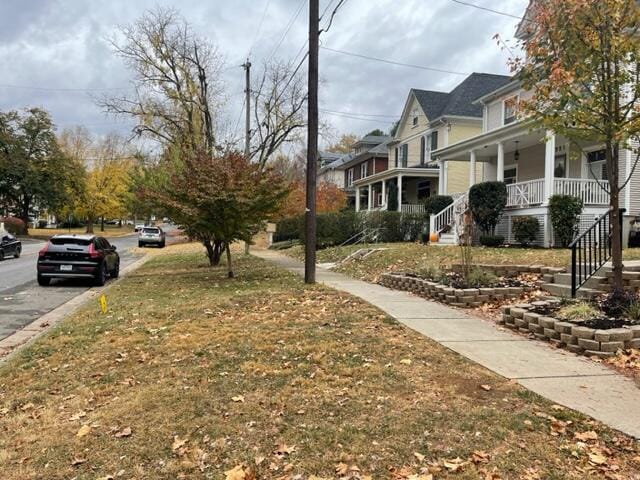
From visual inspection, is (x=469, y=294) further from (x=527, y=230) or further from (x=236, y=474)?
(x=527, y=230)

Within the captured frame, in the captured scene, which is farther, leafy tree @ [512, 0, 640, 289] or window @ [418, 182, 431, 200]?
window @ [418, 182, 431, 200]

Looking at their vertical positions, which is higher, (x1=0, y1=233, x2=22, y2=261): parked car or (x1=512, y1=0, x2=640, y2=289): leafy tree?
(x1=512, y1=0, x2=640, y2=289): leafy tree

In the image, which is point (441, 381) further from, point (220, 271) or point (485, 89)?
point (485, 89)

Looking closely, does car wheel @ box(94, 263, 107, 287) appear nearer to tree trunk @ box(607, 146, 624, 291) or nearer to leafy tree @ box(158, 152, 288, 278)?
leafy tree @ box(158, 152, 288, 278)

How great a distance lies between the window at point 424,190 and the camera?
3466cm

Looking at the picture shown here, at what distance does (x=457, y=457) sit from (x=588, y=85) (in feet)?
20.0

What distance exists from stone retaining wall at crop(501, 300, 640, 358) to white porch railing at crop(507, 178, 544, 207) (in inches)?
476

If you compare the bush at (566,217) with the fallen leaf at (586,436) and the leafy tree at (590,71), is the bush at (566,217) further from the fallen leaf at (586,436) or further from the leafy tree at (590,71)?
the fallen leaf at (586,436)

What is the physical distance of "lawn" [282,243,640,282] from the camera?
12537 millimetres

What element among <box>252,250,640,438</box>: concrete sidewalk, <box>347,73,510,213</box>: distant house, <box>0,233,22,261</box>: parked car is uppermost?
<box>347,73,510,213</box>: distant house

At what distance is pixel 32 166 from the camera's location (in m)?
53.5

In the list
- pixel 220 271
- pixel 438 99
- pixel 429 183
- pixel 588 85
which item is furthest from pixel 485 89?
pixel 588 85

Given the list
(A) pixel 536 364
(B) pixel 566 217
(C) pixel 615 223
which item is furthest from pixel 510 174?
(A) pixel 536 364

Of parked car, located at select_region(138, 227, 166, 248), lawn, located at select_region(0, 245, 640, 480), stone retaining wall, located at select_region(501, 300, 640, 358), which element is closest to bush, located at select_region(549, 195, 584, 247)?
stone retaining wall, located at select_region(501, 300, 640, 358)
